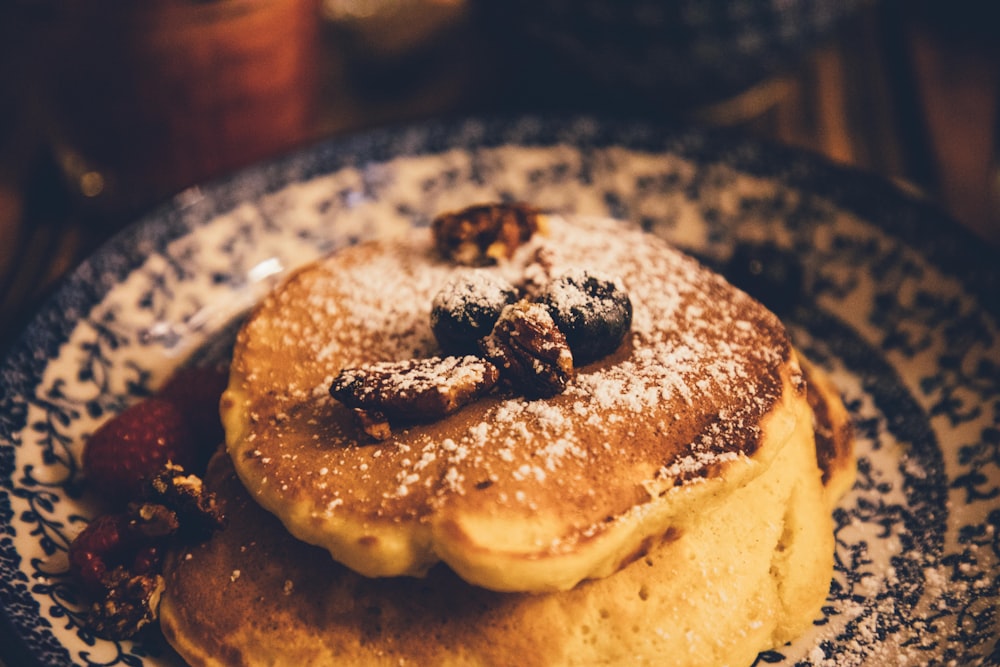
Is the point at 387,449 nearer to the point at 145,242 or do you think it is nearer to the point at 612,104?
the point at 145,242

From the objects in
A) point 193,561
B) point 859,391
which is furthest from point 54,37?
point 859,391

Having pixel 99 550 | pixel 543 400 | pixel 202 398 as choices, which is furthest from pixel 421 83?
pixel 99 550

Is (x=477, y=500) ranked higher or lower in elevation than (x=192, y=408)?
higher

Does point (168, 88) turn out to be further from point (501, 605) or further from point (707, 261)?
point (501, 605)

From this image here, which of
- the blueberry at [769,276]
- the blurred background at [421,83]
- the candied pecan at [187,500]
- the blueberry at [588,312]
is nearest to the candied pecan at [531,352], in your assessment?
the blueberry at [588,312]

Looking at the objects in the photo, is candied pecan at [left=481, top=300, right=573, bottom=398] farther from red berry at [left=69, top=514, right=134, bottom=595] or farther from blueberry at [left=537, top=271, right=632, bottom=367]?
red berry at [left=69, top=514, right=134, bottom=595]
